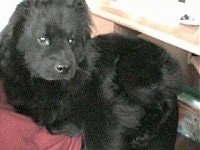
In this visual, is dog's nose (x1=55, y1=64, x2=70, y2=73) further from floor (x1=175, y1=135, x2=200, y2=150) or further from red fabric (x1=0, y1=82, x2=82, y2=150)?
floor (x1=175, y1=135, x2=200, y2=150)

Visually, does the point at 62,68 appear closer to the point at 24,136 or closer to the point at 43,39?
the point at 43,39

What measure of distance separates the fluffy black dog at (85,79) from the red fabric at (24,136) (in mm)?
25

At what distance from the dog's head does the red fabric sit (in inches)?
5.2

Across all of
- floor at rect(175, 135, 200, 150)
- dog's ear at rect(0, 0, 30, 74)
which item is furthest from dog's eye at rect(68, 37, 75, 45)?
floor at rect(175, 135, 200, 150)

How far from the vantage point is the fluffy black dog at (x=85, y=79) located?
1210 millimetres

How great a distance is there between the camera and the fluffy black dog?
1210mm

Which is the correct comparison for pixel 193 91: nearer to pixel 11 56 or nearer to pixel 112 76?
pixel 112 76

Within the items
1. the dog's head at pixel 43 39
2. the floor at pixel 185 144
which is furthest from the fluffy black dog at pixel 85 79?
the floor at pixel 185 144

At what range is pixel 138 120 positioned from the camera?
1371mm

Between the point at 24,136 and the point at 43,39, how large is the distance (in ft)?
0.91

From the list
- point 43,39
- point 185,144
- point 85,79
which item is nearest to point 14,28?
point 43,39

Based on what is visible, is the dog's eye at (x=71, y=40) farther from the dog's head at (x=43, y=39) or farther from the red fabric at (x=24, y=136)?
the red fabric at (x=24, y=136)

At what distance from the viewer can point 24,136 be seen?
3.95 feet

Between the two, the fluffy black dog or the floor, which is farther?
the floor
